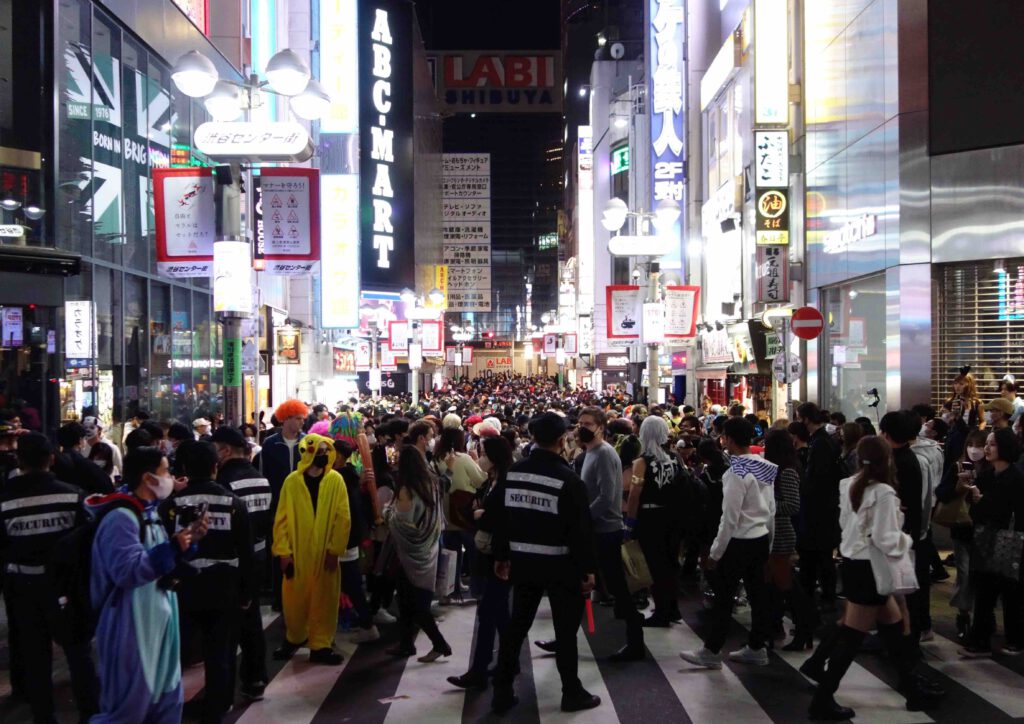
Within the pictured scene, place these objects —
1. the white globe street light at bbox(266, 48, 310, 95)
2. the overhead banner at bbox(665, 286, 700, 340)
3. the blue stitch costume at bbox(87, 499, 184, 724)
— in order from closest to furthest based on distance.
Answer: the blue stitch costume at bbox(87, 499, 184, 724) → the white globe street light at bbox(266, 48, 310, 95) → the overhead banner at bbox(665, 286, 700, 340)

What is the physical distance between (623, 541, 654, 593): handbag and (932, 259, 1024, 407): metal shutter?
27.6 ft

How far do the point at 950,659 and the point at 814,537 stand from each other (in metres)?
1.46

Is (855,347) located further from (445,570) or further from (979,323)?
(445,570)

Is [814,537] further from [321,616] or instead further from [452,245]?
[452,245]

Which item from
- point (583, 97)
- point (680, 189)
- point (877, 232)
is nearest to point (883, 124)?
point (877, 232)

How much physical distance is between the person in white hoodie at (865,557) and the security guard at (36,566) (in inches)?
185

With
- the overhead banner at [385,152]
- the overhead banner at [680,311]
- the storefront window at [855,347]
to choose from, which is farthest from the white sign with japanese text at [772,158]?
the overhead banner at [385,152]

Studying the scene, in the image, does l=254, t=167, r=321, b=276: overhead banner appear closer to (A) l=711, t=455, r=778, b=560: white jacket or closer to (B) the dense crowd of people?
(B) the dense crowd of people

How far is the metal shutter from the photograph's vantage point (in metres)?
14.3

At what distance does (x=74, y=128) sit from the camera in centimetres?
1441

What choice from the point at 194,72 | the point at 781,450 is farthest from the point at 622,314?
the point at 781,450

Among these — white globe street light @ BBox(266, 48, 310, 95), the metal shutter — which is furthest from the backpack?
the metal shutter

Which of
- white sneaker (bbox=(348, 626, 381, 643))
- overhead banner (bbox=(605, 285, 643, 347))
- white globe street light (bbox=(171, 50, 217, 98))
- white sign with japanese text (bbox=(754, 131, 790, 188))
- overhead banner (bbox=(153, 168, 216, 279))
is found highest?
white sign with japanese text (bbox=(754, 131, 790, 188))

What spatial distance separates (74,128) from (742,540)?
12191 millimetres
